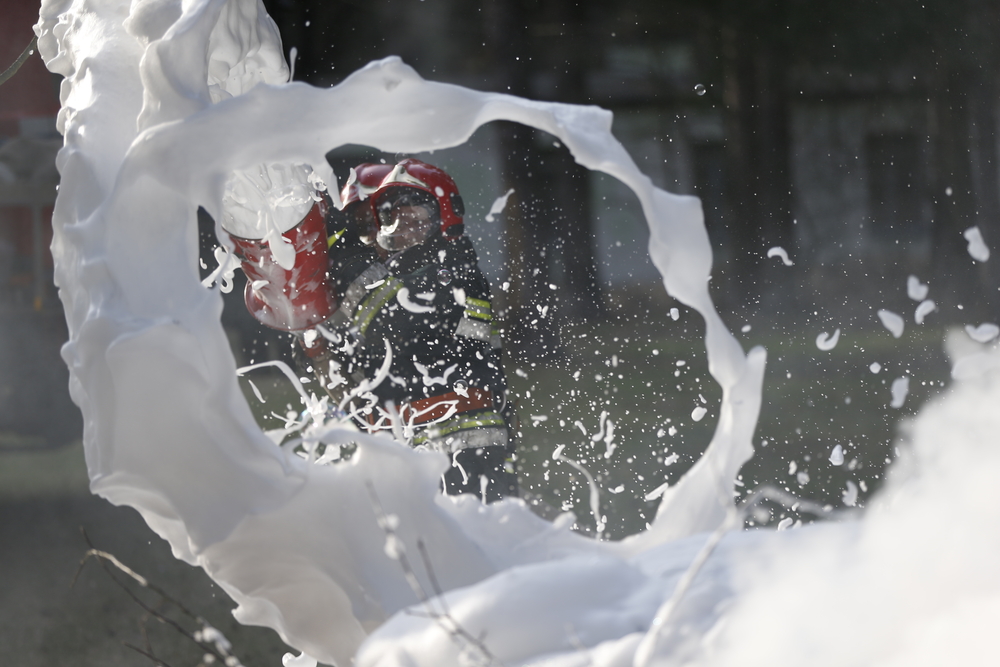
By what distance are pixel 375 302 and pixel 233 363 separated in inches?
48.8

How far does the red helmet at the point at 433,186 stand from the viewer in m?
3.28

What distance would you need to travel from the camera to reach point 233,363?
72.4 inches

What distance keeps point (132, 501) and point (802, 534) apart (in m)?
1.22

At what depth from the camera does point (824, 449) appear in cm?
601

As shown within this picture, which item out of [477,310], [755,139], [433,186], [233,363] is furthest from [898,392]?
[755,139]

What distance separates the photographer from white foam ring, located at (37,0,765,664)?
1798mm

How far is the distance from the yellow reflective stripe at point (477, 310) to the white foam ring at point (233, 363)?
1.18 meters

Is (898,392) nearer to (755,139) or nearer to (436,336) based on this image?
(436,336)

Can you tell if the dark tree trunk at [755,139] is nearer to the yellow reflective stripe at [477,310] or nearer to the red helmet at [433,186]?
the red helmet at [433,186]

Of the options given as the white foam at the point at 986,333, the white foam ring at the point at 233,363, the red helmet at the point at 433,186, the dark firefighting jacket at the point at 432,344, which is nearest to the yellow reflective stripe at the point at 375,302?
the dark firefighting jacket at the point at 432,344

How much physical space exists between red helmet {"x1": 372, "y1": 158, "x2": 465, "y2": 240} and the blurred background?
3.39 meters

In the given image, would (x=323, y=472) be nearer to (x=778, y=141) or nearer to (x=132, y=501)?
(x=132, y=501)

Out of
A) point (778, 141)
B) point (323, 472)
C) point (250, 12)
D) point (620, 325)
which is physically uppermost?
point (250, 12)

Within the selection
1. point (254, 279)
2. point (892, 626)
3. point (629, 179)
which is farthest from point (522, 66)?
point (892, 626)
